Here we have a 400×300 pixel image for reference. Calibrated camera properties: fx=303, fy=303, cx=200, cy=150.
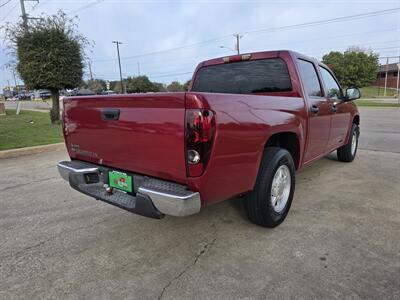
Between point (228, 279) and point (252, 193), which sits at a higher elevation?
point (252, 193)

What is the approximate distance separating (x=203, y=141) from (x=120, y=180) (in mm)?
1010

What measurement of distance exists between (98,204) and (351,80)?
186ft

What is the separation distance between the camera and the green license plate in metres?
2.71

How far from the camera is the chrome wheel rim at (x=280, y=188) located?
3.18m

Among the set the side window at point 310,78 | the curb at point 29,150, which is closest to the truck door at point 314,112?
the side window at point 310,78

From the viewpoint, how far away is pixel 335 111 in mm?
4691

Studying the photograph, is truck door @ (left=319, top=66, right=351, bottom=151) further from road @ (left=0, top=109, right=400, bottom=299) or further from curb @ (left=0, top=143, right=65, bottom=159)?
curb @ (left=0, top=143, right=65, bottom=159)

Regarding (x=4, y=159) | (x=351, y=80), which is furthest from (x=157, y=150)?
(x=351, y=80)

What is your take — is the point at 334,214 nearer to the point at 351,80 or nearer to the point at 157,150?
the point at 157,150

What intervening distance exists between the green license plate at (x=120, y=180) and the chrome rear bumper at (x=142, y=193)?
51 mm

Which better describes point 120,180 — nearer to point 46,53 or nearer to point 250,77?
point 250,77

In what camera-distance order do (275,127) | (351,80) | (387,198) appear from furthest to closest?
(351,80) < (387,198) < (275,127)

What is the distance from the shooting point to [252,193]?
297 centimetres

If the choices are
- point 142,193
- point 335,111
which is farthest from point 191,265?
point 335,111
